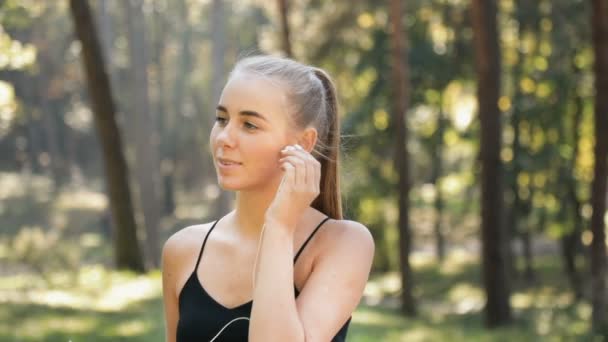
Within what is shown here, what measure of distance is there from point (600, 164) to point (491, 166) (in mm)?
4391

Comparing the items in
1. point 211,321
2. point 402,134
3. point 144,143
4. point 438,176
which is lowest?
point 438,176

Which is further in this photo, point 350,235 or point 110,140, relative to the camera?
point 110,140

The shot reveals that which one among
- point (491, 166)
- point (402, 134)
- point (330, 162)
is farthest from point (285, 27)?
point (330, 162)

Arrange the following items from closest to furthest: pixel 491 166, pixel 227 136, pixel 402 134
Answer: pixel 227 136
pixel 491 166
pixel 402 134

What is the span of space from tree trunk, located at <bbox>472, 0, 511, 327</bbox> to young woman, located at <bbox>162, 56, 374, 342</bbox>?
504 inches

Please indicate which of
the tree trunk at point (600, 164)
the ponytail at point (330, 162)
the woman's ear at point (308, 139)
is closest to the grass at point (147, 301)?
the tree trunk at point (600, 164)

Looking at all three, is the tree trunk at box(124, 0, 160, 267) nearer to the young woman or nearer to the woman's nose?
the young woman

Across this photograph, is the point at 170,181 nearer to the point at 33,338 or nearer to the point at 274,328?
the point at 33,338

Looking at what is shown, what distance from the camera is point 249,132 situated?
2912mm

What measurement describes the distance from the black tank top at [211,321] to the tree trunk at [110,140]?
504 inches

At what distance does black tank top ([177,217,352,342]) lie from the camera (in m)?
2.86

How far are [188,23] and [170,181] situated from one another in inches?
395

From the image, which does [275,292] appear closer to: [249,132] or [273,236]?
[273,236]

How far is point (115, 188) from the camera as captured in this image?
1619cm
